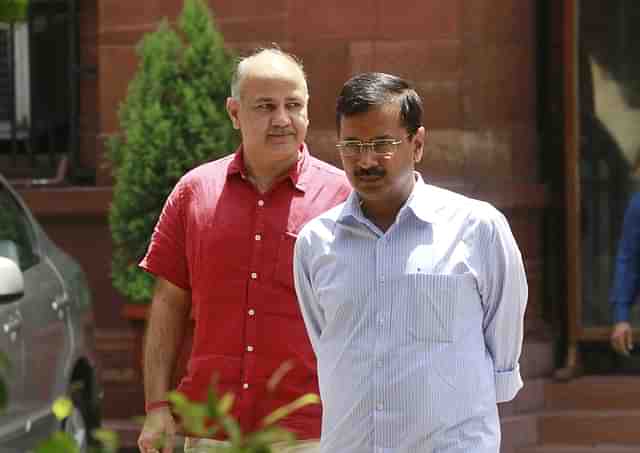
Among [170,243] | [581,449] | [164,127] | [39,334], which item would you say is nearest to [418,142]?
[170,243]

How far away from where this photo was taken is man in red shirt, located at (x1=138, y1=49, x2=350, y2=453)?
4691 mm

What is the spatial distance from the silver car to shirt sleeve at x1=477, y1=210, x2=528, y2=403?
259cm

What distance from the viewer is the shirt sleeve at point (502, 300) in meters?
4.03

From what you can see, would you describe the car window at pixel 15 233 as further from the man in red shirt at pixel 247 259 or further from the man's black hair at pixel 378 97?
the man's black hair at pixel 378 97

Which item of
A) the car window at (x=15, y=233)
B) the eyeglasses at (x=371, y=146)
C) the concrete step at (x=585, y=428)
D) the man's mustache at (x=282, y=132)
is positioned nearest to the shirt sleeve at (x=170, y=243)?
the man's mustache at (x=282, y=132)

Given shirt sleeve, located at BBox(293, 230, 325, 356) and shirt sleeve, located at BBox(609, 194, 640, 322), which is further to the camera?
shirt sleeve, located at BBox(609, 194, 640, 322)

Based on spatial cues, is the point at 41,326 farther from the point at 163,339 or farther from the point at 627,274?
the point at 627,274

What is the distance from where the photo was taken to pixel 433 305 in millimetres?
3939

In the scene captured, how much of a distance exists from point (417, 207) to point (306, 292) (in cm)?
38

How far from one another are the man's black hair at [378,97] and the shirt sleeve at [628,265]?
327 centimetres

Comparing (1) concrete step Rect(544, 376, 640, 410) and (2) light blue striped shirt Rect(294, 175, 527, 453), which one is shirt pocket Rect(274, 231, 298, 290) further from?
(1) concrete step Rect(544, 376, 640, 410)

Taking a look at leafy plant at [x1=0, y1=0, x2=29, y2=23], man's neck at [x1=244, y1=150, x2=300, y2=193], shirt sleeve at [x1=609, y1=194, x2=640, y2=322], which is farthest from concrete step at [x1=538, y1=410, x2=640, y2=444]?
leafy plant at [x1=0, y1=0, x2=29, y2=23]

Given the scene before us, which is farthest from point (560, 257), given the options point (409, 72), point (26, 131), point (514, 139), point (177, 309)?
point (177, 309)

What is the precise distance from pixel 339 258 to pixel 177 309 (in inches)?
40.7
